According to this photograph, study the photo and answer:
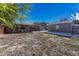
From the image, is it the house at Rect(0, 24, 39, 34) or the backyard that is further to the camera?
the house at Rect(0, 24, 39, 34)

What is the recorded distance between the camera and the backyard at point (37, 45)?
10.1 ft

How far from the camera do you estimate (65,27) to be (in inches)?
123

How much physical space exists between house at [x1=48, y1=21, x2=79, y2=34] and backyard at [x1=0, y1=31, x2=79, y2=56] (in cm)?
12

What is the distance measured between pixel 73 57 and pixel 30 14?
3.20 ft

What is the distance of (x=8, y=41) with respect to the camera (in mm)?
3154

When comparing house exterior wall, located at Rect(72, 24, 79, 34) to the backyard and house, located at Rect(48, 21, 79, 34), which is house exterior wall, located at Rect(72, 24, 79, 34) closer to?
house, located at Rect(48, 21, 79, 34)

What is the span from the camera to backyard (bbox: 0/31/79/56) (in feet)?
10.1

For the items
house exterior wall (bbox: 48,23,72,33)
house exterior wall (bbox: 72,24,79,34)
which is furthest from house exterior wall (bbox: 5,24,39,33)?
house exterior wall (bbox: 72,24,79,34)

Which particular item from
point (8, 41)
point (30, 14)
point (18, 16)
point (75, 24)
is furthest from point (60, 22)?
point (8, 41)

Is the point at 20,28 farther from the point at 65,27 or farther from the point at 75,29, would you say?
the point at 75,29

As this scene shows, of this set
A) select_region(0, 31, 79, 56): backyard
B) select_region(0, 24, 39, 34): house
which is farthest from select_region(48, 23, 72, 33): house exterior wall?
select_region(0, 24, 39, 34): house

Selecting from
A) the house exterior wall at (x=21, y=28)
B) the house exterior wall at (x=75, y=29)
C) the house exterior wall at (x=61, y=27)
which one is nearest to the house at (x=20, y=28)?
the house exterior wall at (x=21, y=28)

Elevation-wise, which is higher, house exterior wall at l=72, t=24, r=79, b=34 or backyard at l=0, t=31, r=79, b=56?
house exterior wall at l=72, t=24, r=79, b=34

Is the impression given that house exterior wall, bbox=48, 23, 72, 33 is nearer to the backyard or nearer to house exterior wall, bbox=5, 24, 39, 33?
the backyard
